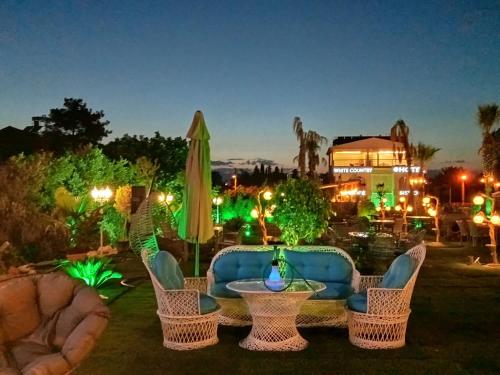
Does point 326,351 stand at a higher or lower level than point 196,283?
lower

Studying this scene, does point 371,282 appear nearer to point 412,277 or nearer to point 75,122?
point 412,277

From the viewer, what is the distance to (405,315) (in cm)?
596

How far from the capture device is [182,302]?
19.5ft

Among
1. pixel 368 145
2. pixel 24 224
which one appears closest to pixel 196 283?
pixel 24 224

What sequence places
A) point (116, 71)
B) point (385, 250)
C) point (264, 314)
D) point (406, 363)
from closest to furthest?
point (406, 363) < point (264, 314) < point (385, 250) < point (116, 71)

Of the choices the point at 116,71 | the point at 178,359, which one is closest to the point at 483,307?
the point at 178,359

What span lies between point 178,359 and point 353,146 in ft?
132

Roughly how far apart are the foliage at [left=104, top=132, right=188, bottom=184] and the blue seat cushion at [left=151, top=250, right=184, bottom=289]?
22.1 m

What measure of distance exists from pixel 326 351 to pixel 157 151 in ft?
81.3

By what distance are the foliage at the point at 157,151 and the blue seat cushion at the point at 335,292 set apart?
72.4 feet

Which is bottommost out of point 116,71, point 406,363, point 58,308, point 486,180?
point 406,363

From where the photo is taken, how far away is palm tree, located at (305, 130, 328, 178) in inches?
1286

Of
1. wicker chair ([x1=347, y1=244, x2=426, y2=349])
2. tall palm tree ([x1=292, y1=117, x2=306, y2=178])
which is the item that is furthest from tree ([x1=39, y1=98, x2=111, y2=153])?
wicker chair ([x1=347, y1=244, x2=426, y2=349])

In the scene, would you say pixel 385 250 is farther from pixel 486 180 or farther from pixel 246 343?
pixel 486 180
